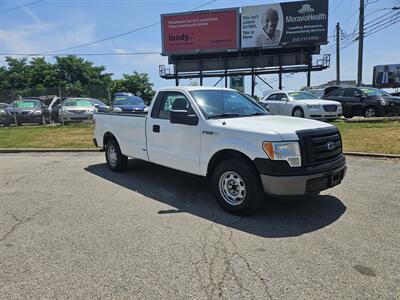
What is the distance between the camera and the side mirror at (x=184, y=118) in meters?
5.11

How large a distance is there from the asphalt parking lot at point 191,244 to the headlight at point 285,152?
0.84 meters

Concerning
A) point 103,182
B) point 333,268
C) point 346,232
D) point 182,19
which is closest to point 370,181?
point 346,232

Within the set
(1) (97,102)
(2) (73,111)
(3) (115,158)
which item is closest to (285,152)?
(3) (115,158)

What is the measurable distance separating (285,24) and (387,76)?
18.0 m

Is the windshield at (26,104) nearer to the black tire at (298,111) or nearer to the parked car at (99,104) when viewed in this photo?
the parked car at (99,104)

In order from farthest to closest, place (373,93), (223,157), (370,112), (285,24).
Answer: (285,24), (373,93), (370,112), (223,157)

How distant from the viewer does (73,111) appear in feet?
59.1

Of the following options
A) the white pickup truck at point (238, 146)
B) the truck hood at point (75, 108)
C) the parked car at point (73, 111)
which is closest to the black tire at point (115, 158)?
the white pickup truck at point (238, 146)

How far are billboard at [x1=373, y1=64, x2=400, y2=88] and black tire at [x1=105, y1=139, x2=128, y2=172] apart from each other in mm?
46642

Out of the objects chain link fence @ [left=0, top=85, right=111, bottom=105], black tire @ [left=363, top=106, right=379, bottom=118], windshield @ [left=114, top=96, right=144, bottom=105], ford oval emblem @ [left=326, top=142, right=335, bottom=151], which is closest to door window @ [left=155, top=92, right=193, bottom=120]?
ford oval emblem @ [left=326, top=142, right=335, bottom=151]

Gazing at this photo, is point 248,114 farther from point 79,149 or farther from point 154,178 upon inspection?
point 79,149

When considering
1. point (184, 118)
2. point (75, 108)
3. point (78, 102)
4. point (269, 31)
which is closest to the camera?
point (184, 118)

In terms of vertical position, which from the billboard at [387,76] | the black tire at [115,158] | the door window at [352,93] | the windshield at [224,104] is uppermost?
the billboard at [387,76]

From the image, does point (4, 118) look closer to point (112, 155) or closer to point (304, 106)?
point (112, 155)
